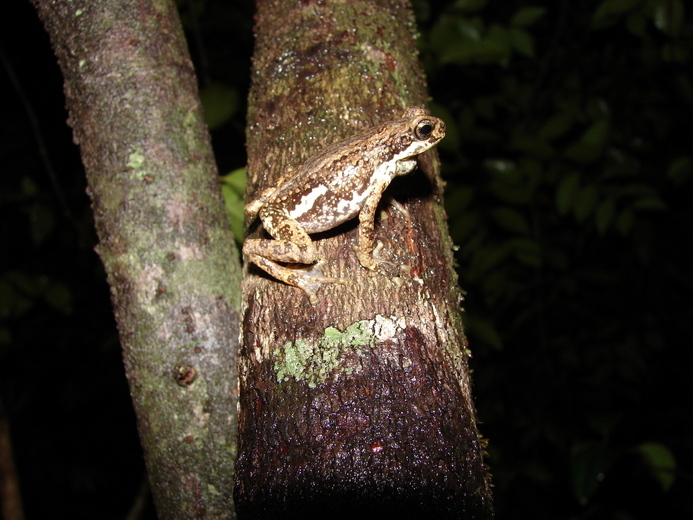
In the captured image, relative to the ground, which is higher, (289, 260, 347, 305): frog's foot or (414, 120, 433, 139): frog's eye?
(414, 120, 433, 139): frog's eye

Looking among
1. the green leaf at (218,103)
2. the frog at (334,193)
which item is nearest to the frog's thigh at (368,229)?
the frog at (334,193)

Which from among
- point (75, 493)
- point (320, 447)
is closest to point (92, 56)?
point (320, 447)

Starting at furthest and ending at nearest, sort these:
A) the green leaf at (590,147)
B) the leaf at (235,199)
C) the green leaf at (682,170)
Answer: the green leaf at (682,170)
the green leaf at (590,147)
the leaf at (235,199)

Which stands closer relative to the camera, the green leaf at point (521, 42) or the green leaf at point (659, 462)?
the green leaf at point (659, 462)

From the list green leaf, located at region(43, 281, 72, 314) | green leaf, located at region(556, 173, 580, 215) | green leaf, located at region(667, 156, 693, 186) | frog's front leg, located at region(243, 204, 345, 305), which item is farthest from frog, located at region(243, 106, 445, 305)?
green leaf, located at region(667, 156, 693, 186)

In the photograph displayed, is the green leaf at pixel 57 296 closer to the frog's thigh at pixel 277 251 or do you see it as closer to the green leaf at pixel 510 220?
the frog's thigh at pixel 277 251

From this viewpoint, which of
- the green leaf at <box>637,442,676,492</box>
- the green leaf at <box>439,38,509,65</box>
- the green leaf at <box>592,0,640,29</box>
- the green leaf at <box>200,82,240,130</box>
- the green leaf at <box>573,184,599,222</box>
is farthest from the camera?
the green leaf at <box>573,184,599,222</box>

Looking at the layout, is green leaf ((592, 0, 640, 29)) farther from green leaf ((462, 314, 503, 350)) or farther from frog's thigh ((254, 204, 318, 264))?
frog's thigh ((254, 204, 318, 264))
